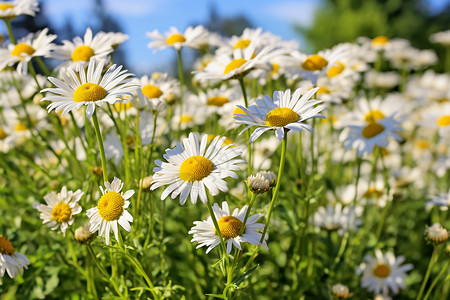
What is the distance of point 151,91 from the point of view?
6.45 feet

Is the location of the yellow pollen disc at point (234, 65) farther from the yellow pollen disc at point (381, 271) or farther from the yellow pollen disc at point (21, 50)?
the yellow pollen disc at point (381, 271)

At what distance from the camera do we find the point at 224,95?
101 inches

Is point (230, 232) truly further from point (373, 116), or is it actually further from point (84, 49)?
point (373, 116)

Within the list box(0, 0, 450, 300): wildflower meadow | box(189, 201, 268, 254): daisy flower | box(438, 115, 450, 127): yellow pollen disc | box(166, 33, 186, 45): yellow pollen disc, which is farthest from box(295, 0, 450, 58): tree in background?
box(189, 201, 268, 254): daisy flower

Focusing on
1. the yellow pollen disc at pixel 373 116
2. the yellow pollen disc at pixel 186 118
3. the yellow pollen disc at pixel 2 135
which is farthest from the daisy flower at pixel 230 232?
the yellow pollen disc at pixel 2 135

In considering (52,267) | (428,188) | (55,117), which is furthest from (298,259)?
(428,188)

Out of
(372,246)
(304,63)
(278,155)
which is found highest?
(304,63)

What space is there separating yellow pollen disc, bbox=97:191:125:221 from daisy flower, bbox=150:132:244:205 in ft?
0.45

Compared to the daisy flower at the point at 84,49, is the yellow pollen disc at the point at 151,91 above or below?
below

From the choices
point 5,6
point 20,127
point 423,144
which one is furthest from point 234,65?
point 423,144

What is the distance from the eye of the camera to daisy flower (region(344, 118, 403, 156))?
2.20m

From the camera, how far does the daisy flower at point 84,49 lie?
186 centimetres

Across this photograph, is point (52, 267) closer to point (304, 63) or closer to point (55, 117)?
point (55, 117)

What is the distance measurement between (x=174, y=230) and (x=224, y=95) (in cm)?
91
